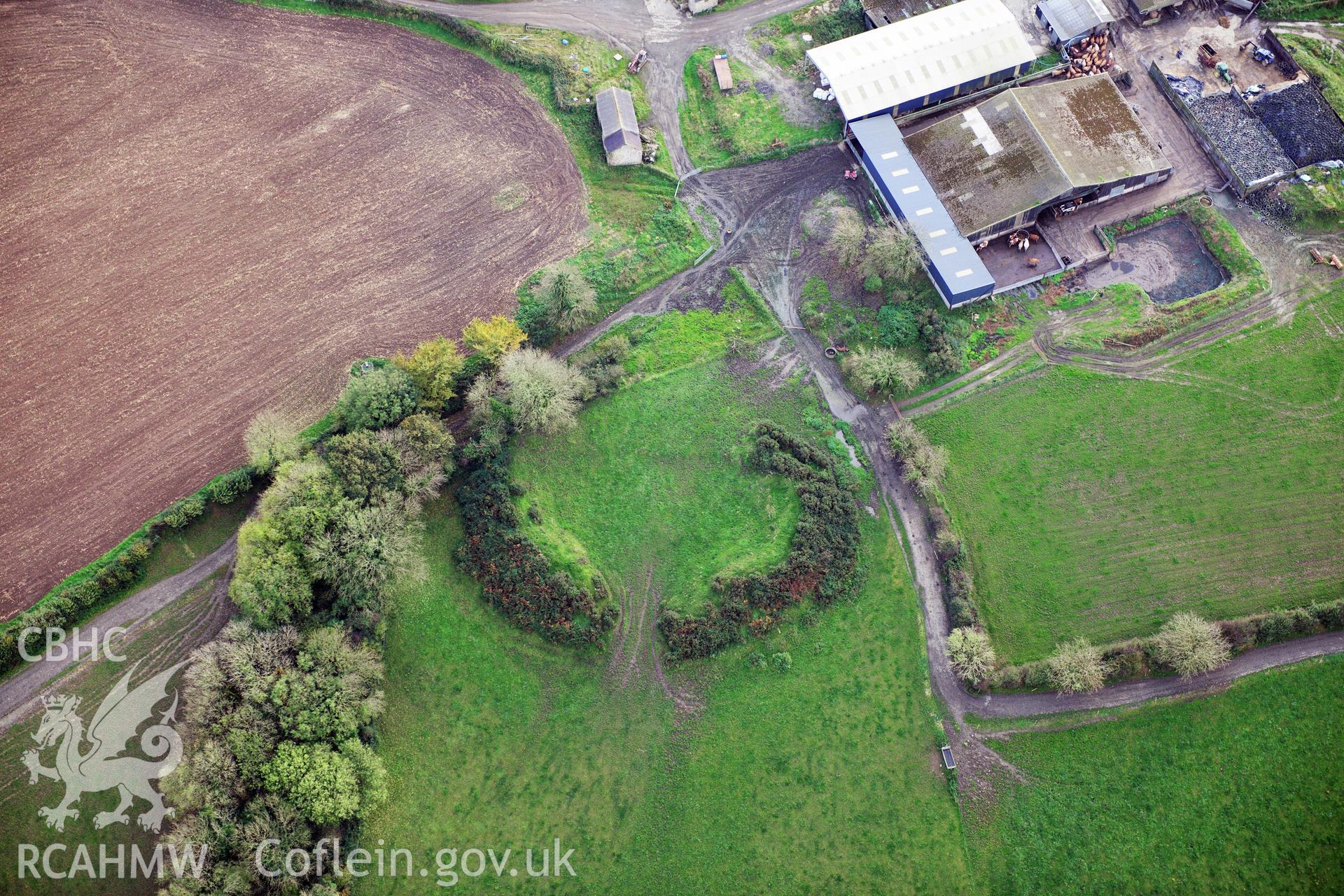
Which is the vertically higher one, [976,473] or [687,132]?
[687,132]

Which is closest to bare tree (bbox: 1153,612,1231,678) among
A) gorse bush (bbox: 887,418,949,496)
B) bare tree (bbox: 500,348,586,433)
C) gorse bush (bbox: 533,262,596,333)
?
gorse bush (bbox: 887,418,949,496)

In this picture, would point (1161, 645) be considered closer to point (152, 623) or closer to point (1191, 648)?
point (1191, 648)

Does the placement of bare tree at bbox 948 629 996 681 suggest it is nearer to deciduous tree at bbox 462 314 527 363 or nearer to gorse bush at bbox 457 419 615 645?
gorse bush at bbox 457 419 615 645

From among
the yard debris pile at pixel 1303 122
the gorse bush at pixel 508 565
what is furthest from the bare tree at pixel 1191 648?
the yard debris pile at pixel 1303 122

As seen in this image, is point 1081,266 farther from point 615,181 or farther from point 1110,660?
point 615,181

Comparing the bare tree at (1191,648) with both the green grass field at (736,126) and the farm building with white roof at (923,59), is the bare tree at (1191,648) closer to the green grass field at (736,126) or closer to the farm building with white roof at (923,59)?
the farm building with white roof at (923,59)

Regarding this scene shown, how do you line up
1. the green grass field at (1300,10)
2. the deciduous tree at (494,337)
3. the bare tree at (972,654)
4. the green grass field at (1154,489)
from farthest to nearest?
the green grass field at (1300,10)
the deciduous tree at (494,337)
the green grass field at (1154,489)
the bare tree at (972,654)

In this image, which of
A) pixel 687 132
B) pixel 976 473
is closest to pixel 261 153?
pixel 687 132
